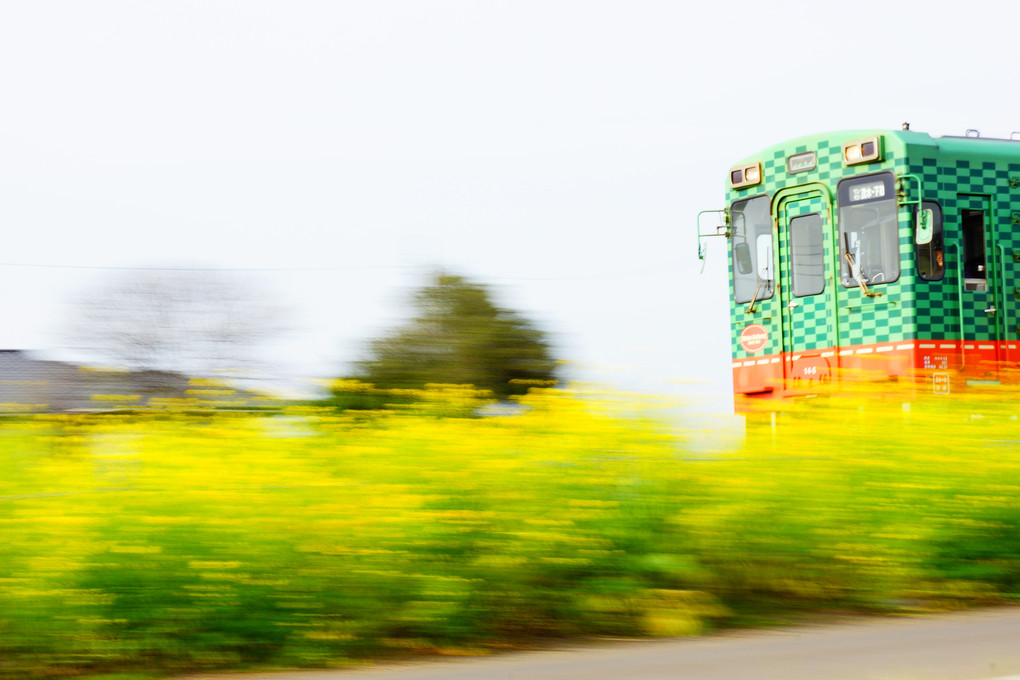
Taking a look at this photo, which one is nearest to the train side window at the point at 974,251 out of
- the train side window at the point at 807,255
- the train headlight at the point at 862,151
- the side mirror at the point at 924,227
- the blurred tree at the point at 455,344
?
the side mirror at the point at 924,227

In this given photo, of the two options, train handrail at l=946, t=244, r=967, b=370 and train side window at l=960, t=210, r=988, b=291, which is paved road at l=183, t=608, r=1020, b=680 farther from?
train side window at l=960, t=210, r=988, b=291

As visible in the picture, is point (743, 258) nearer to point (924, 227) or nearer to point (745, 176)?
point (745, 176)

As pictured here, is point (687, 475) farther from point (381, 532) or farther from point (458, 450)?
point (381, 532)

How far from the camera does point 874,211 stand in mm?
13016

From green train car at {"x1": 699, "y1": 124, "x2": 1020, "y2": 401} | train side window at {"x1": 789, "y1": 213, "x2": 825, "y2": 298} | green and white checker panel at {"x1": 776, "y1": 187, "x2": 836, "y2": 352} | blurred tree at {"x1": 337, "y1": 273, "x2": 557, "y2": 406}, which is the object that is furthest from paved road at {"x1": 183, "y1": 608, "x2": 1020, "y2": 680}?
train side window at {"x1": 789, "y1": 213, "x2": 825, "y2": 298}

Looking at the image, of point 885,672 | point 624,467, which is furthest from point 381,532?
point 885,672

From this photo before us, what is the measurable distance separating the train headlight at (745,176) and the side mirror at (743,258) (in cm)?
69

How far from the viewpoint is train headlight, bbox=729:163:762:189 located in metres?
14.4

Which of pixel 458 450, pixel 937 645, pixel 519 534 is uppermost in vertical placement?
pixel 458 450

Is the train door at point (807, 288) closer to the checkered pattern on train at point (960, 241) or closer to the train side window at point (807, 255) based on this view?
the train side window at point (807, 255)

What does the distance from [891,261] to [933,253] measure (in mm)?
417

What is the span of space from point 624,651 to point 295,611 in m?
1.47

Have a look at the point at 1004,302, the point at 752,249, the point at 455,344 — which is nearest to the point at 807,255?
the point at 752,249

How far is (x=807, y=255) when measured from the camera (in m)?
13.9
